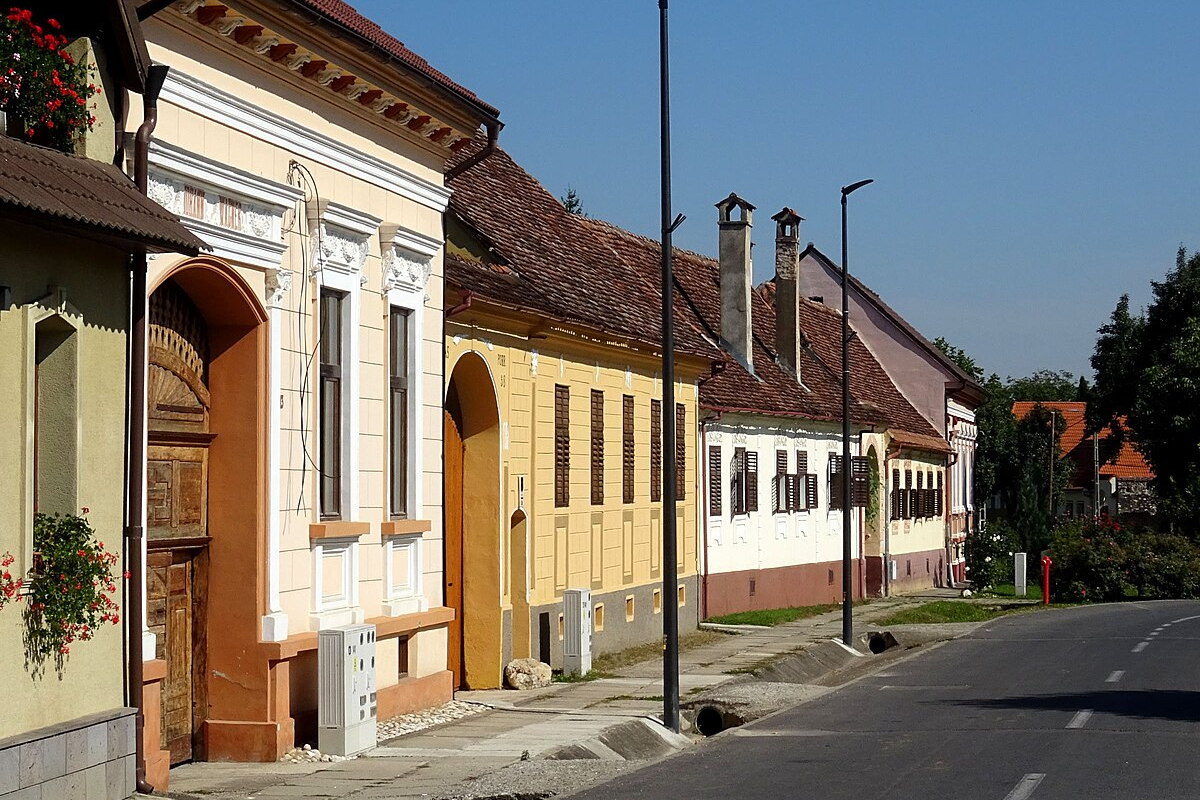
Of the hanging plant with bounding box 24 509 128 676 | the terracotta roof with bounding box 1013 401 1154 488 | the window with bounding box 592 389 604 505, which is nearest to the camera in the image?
the hanging plant with bounding box 24 509 128 676

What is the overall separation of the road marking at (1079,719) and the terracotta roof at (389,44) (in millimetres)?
9179

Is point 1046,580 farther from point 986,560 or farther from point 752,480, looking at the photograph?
point 752,480

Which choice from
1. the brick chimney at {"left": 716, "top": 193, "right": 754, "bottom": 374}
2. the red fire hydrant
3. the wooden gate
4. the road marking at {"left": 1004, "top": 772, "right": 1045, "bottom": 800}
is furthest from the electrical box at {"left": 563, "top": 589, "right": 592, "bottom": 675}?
the red fire hydrant

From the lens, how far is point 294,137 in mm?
15555

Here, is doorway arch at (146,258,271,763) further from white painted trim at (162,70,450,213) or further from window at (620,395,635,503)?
window at (620,395,635,503)

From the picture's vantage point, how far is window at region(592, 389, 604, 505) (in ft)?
84.4

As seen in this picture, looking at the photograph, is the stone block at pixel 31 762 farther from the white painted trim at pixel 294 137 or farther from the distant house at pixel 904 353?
the distant house at pixel 904 353

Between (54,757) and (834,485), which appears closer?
(54,757)

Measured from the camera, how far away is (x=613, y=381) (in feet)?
88.1

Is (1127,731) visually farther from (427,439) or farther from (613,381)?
(613,381)

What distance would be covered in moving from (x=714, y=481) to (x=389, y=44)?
694 inches

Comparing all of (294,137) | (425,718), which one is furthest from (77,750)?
(425,718)

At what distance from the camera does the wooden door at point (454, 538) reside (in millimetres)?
21594

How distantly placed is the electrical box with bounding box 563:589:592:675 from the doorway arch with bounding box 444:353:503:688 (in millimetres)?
1521
